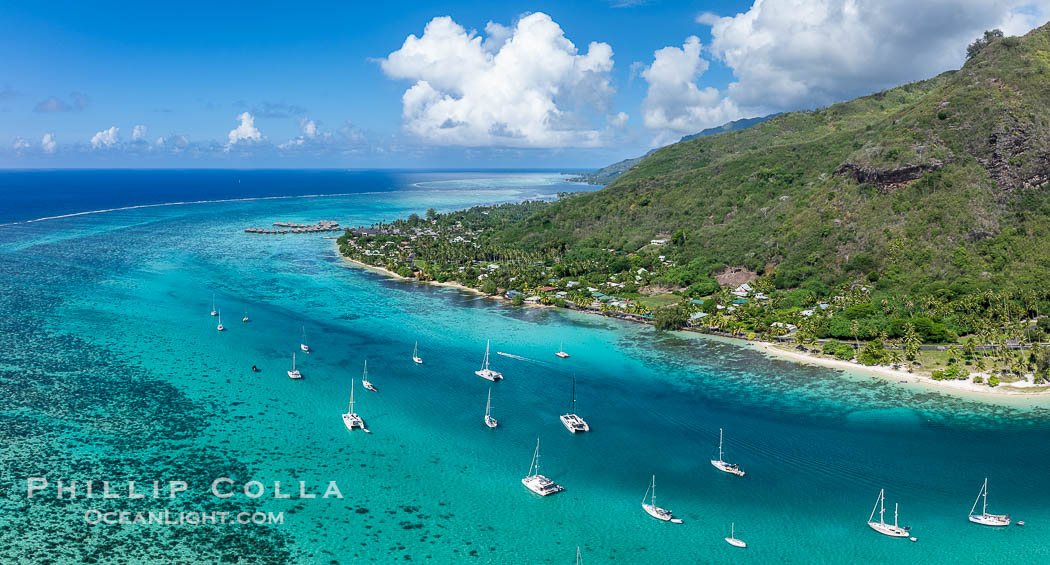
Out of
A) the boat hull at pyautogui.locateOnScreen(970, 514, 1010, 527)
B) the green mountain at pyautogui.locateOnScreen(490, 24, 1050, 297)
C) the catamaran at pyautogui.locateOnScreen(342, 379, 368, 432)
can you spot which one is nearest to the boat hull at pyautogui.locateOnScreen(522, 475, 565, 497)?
the catamaran at pyautogui.locateOnScreen(342, 379, 368, 432)

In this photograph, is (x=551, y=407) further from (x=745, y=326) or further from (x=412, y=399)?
(x=745, y=326)

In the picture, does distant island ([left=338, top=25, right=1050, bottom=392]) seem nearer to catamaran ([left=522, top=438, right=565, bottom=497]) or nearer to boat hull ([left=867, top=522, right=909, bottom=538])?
boat hull ([left=867, top=522, right=909, bottom=538])

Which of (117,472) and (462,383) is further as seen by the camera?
(462,383)

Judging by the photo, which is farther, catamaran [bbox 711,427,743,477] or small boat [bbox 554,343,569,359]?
small boat [bbox 554,343,569,359]

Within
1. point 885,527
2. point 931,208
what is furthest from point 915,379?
point 931,208

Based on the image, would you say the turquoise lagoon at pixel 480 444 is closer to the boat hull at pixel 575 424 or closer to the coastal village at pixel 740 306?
the boat hull at pixel 575 424

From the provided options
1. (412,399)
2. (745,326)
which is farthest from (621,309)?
(412,399)

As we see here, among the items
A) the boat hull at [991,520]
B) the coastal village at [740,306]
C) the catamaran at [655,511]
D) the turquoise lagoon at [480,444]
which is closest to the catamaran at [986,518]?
the boat hull at [991,520]
